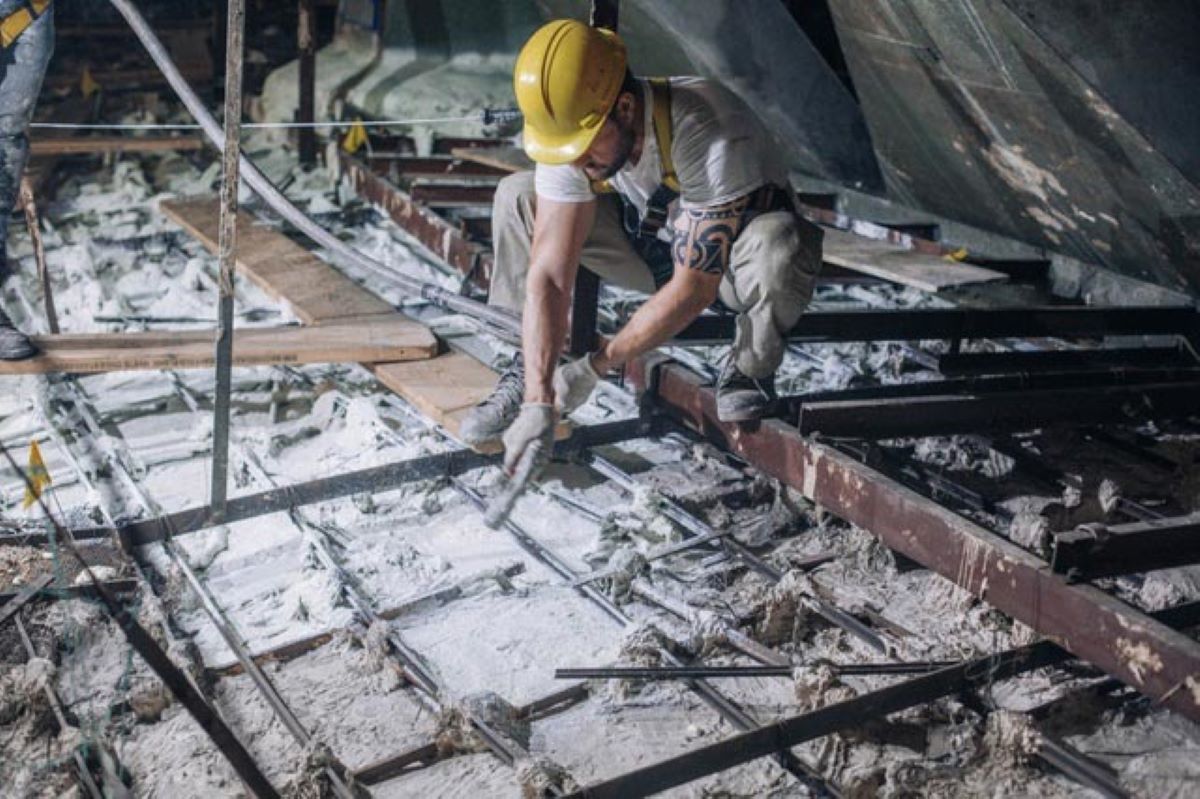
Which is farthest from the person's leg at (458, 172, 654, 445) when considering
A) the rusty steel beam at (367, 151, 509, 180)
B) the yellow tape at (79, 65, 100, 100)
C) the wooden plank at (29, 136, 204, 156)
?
the yellow tape at (79, 65, 100, 100)

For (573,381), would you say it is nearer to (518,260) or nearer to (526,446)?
(526,446)

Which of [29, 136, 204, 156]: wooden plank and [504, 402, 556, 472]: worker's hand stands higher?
[504, 402, 556, 472]: worker's hand

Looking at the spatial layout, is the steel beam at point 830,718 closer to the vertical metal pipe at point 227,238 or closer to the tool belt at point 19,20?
the vertical metal pipe at point 227,238

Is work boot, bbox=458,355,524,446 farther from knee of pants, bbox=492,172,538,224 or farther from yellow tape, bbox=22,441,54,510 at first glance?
yellow tape, bbox=22,441,54,510

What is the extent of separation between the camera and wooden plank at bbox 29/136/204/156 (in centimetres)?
646

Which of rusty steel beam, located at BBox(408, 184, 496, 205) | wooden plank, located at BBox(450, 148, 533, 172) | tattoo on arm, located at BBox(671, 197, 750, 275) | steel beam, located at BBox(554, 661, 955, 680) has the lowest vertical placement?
steel beam, located at BBox(554, 661, 955, 680)

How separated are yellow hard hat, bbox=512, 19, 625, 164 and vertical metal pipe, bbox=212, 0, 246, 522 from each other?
2.13 ft

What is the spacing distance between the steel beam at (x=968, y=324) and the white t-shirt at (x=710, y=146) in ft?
2.19

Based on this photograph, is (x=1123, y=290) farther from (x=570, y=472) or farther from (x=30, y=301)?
(x=30, y=301)

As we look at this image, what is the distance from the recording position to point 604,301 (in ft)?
16.3

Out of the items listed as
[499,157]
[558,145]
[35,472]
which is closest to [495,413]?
[558,145]

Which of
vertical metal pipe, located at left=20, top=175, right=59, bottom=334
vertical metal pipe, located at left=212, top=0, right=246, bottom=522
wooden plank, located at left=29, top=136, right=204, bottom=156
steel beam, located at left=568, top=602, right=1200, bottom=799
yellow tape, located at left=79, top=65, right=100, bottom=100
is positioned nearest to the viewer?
steel beam, located at left=568, top=602, right=1200, bottom=799

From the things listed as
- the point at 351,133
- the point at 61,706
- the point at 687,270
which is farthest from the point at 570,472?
the point at 351,133

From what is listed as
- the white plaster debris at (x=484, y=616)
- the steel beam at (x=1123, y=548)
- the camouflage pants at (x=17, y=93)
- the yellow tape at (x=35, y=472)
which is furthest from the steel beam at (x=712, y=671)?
the camouflage pants at (x=17, y=93)
